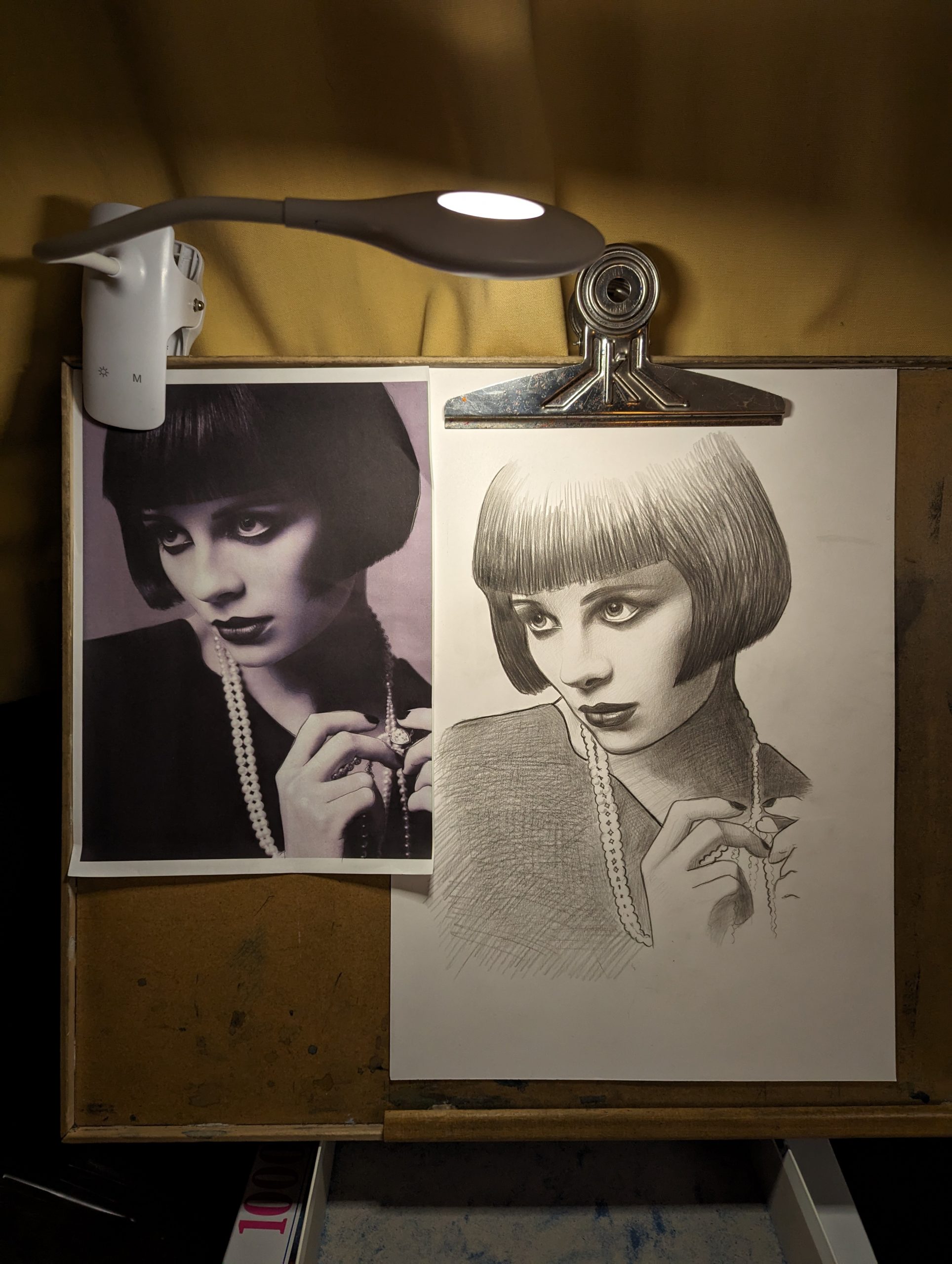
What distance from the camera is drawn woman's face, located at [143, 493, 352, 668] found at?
74 cm

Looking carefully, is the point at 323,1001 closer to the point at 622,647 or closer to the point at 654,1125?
the point at 654,1125

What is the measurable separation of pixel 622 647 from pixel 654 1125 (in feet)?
1.50

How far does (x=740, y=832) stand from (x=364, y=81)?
83 centimetres

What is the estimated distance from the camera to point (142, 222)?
537 millimetres

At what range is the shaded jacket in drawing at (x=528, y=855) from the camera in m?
0.73

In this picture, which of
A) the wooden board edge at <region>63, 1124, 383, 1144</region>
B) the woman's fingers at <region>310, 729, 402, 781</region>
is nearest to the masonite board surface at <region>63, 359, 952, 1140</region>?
the wooden board edge at <region>63, 1124, 383, 1144</region>

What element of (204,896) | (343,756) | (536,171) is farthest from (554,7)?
(204,896)

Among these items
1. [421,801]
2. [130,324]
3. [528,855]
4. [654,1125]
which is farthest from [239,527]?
[654,1125]

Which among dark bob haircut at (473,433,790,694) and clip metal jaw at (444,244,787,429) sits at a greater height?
clip metal jaw at (444,244,787,429)

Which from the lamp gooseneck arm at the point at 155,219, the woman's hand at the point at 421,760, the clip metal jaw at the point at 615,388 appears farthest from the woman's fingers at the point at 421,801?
the lamp gooseneck arm at the point at 155,219

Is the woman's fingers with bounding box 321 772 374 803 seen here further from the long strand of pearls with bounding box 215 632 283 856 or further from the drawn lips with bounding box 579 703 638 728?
the drawn lips with bounding box 579 703 638 728

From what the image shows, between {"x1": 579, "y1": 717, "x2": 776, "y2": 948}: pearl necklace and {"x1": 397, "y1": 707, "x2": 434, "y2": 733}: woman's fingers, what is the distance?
0.48ft

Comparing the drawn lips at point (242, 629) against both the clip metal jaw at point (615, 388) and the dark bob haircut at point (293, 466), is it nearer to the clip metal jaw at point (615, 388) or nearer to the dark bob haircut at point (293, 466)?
the dark bob haircut at point (293, 466)

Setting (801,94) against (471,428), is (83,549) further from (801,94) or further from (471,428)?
(801,94)
